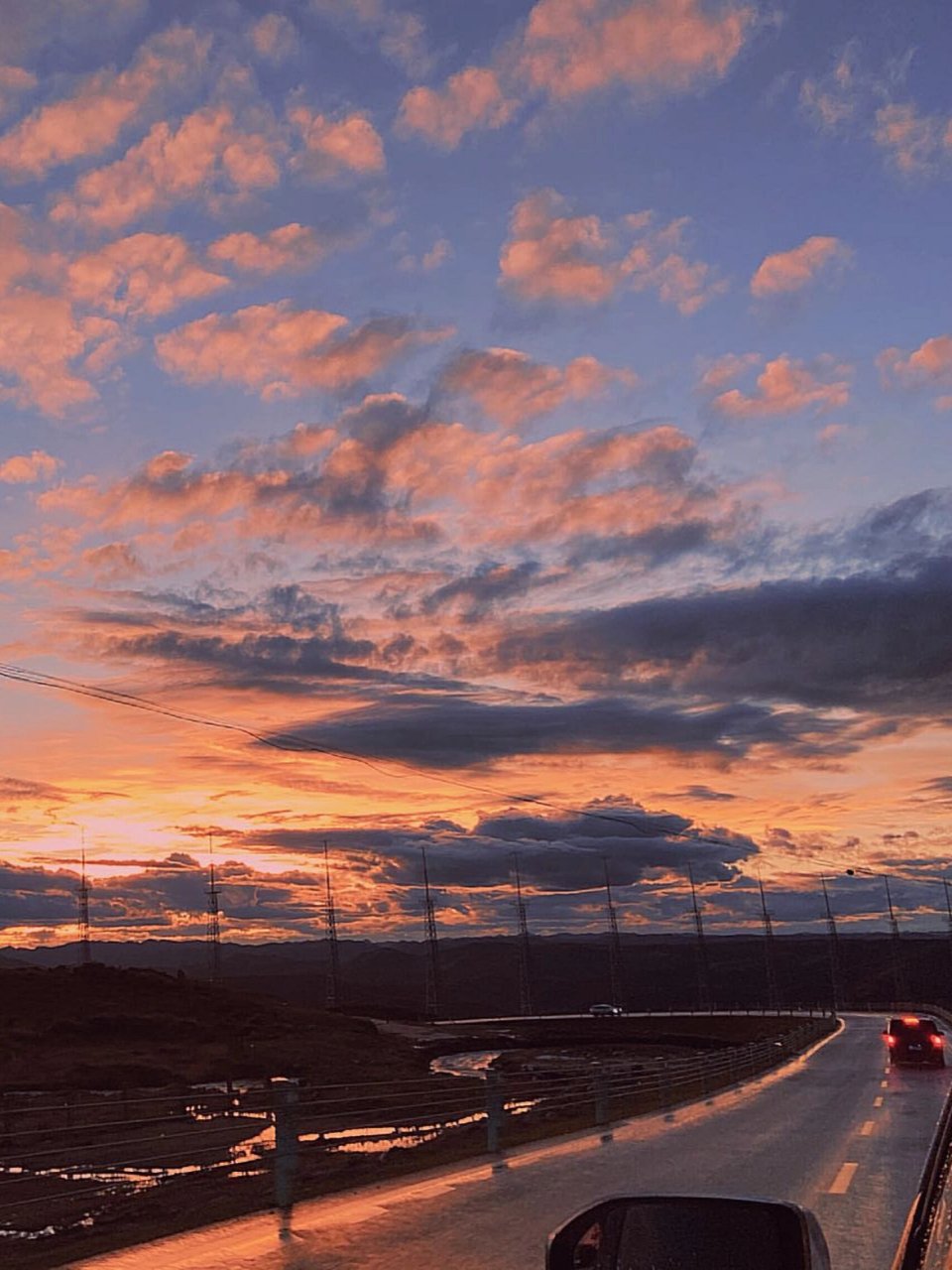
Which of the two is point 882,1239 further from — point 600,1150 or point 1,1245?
point 1,1245

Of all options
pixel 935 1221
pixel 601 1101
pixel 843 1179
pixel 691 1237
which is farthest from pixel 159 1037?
pixel 691 1237

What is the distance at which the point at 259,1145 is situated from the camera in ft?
118

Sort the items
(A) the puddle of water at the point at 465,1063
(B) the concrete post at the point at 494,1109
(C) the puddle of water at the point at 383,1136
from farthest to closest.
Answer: (A) the puddle of water at the point at 465,1063 < (C) the puddle of water at the point at 383,1136 < (B) the concrete post at the point at 494,1109

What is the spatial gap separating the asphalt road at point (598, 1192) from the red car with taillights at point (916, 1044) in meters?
17.7

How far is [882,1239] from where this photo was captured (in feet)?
41.0

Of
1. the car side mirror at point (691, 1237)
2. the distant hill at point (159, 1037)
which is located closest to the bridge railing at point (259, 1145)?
the car side mirror at point (691, 1237)

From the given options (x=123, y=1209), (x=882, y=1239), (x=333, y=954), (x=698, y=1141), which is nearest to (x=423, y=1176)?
(x=698, y=1141)

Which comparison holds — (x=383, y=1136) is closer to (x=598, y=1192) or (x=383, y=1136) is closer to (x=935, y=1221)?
(x=598, y=1192)

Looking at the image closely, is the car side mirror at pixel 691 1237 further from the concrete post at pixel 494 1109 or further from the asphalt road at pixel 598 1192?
the concrete post at pixel 494 1109

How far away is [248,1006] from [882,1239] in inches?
3824

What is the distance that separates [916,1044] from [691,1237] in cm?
4727

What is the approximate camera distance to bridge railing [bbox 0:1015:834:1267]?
15.0m

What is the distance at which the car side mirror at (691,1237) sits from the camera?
3.75 m

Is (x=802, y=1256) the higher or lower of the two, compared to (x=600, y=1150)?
higher
